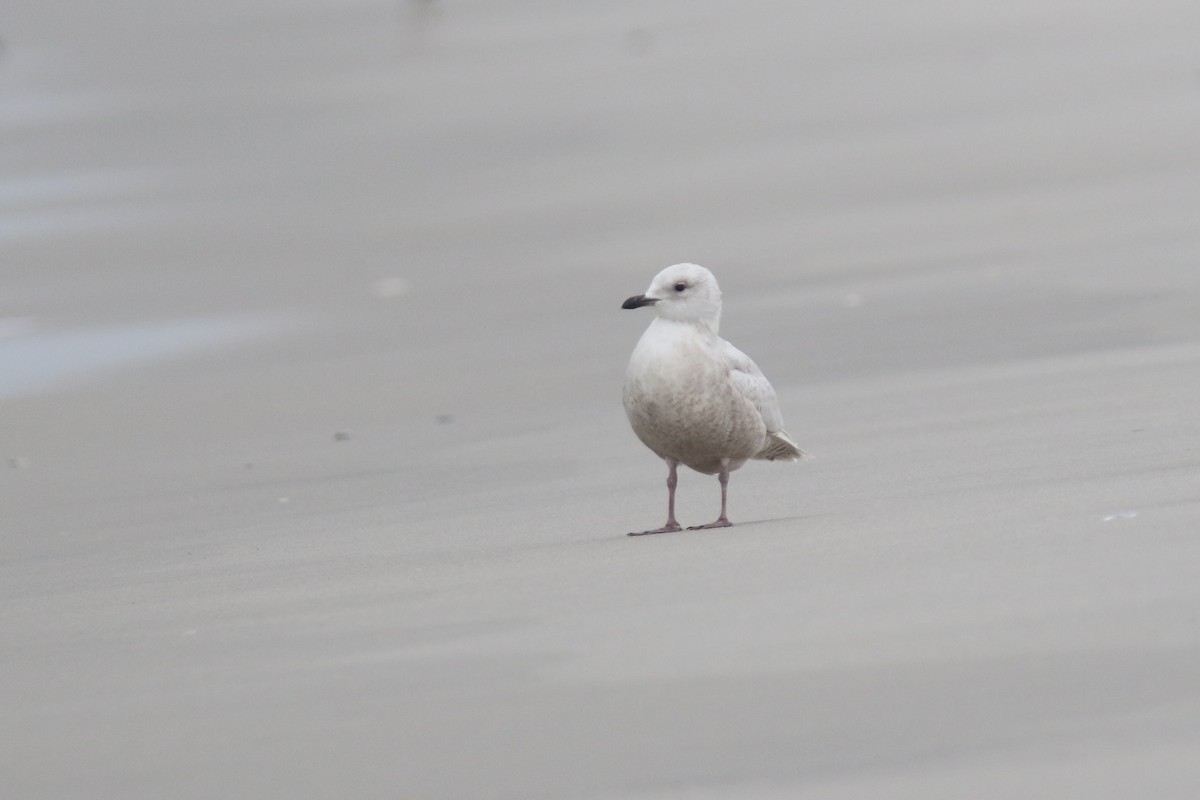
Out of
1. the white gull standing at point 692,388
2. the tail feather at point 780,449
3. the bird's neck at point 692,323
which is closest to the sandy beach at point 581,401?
the tail feather at point 780,449

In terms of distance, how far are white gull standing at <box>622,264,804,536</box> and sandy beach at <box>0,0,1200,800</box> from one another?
265mm

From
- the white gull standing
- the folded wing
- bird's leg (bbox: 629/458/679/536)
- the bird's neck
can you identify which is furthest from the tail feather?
the bird's neck

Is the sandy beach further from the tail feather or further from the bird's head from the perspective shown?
the bird's head

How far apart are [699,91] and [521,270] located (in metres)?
3.90

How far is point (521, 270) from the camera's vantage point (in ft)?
37.3

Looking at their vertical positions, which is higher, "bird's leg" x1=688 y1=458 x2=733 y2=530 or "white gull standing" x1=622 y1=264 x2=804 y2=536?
"white gull standing" x1=622 y1=264 x2=804 y2=536

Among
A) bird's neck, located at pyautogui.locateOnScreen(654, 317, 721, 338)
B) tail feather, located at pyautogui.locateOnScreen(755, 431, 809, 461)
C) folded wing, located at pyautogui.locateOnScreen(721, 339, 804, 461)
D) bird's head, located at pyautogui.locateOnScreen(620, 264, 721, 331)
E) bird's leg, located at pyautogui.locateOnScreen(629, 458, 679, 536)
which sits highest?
bird's head, located at pyautogui.locateOnScreen(620, 264, 721, 331)

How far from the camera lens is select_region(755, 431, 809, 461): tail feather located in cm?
630

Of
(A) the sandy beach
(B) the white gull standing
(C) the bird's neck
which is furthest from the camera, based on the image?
(C) the bird's neck

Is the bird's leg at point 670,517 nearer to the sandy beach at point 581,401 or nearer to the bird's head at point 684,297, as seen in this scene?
the sandy beach at point 581,401

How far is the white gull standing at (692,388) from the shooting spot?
5770 millimetres

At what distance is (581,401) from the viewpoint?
8711 mm

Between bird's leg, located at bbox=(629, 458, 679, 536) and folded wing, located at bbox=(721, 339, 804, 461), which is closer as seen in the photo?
bird's leg, located at bbox=(629, 458, 679, 536)

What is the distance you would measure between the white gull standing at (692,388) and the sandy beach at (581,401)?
26cm
